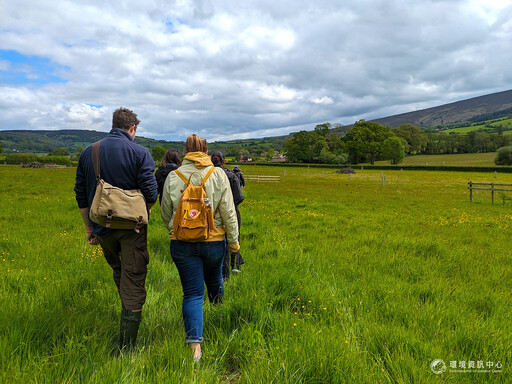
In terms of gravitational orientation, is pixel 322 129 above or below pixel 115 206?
above

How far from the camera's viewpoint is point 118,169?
112 inches

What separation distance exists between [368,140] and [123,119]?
9655 cm

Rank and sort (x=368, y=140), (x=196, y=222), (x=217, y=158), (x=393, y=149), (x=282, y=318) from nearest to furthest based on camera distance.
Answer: (x=196, y=222), (x=282, y=318), (x=217, y=158), (x=393, y=149), (x=368, y=140)

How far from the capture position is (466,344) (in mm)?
2943

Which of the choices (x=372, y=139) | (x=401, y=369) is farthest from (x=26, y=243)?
(x=372, y=139)

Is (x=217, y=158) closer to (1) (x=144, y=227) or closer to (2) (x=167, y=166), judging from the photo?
(2) (x=167, y=166)

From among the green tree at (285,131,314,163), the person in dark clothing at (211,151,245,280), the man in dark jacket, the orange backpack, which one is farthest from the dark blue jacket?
the green tree at (285,131,314,163)

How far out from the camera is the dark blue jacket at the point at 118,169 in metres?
2.84

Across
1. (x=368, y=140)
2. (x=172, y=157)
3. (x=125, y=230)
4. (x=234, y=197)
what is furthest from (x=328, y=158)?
(x=125, y=230)

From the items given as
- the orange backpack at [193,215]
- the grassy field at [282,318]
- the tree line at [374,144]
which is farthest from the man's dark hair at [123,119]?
the tree line at [374,144]

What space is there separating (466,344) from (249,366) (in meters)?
2.31

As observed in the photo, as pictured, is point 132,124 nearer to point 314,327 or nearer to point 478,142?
point 314,327

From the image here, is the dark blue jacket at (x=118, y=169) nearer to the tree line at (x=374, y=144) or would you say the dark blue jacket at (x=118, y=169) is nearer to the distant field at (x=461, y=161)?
the tree line at (x=374, y=144)

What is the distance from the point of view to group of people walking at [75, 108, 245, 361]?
2.86 meters
